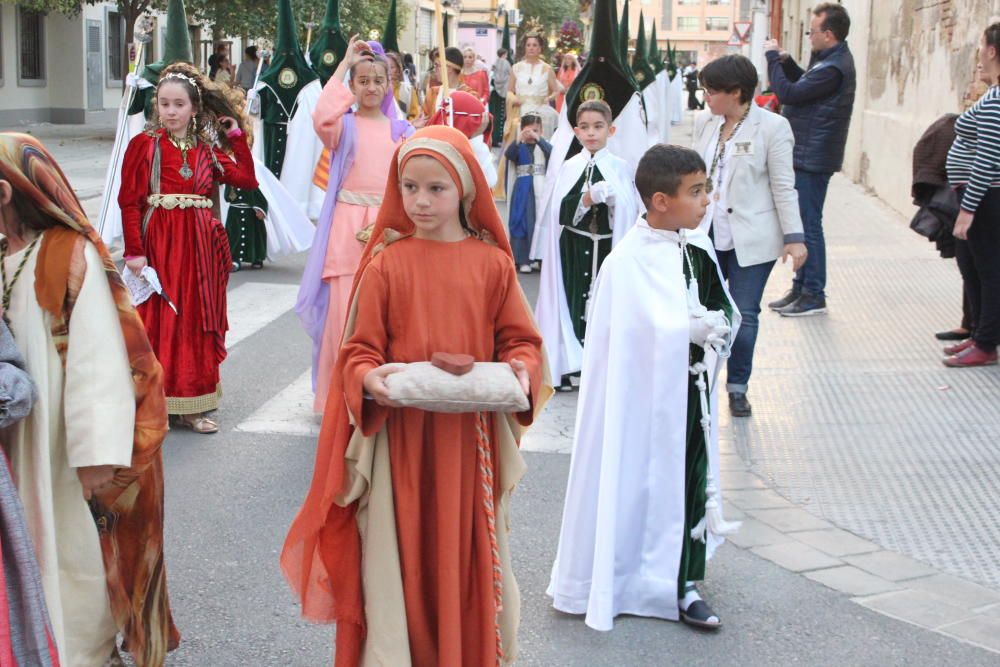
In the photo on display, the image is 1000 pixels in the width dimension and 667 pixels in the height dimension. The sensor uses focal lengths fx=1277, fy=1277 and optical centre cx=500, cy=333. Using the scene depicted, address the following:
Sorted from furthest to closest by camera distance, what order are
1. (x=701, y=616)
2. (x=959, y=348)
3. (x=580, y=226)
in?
(x=959, y=348) → (x=580, y=226) → (x=701, y=616)

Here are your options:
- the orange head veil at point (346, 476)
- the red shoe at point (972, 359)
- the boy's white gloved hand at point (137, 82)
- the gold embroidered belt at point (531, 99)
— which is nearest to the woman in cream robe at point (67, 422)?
the orange head veil at point (346, 476)

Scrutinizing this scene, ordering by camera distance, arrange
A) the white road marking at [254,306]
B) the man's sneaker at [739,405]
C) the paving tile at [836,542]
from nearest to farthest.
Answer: the paving tile at [836,542] < the man's sneaker at [739,405] < the white road marking at [254,306]

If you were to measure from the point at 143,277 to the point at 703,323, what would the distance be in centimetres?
340

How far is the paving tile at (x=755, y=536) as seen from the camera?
210 inches

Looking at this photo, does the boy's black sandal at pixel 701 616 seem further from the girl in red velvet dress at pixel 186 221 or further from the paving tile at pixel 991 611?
the girl in red velvet dress at pixel 186 221

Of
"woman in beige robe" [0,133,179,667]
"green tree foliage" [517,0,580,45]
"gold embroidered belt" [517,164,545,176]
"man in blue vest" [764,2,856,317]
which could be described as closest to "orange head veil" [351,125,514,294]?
"woman in beige robe" [0,133,179,667]

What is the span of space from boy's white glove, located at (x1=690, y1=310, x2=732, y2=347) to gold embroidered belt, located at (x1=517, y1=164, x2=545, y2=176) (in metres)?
7.94

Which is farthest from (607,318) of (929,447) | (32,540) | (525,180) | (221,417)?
(525,180)

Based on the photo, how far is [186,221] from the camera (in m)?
6.63

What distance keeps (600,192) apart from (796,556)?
2.84 metres

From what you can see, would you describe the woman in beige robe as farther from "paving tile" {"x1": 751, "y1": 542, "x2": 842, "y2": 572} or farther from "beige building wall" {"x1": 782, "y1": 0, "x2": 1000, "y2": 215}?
"beige building wall" {"x1": 782, "y1": 0, "x2": 1000, "y2": 215}

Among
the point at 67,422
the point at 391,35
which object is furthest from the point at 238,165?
the point at 391,35

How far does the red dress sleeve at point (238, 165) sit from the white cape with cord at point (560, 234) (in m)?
1.87

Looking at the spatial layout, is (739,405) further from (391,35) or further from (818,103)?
(391,35)
